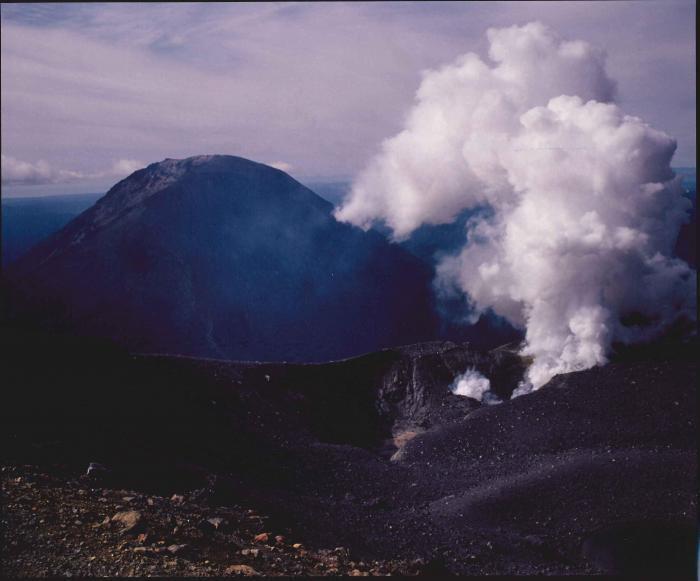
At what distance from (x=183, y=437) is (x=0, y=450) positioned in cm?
387

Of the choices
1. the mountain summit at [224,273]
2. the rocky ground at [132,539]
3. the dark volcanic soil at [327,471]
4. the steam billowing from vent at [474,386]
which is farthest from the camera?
the steam billowing from vent at [474,386]

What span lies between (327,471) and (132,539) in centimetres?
582

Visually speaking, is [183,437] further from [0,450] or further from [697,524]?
[697,524]

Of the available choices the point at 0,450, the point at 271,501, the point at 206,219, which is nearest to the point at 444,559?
the point at 271,501

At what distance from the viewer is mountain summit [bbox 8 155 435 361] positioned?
15219mm

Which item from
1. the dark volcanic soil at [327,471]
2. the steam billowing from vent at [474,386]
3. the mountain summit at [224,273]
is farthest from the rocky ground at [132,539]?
the steam billowing from vent at [474,386]

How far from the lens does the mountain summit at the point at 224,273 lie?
15.2m

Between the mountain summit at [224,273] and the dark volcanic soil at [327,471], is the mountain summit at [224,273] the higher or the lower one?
the higher one

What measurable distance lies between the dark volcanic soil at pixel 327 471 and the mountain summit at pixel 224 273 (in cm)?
240

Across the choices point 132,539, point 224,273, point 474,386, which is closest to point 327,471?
point 132,539

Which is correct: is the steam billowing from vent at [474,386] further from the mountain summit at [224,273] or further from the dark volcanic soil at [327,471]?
the mountain summit at [224,273]

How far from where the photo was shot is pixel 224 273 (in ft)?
61.0

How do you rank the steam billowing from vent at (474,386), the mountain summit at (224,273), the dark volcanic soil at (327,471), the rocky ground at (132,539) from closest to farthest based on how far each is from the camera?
the rocky ground at (132,539) < the dark volcanic soil at (327,471) < the mountain summit at (224,273) < the steam billowing from vent at (474,386)

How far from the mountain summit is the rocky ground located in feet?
28.4
